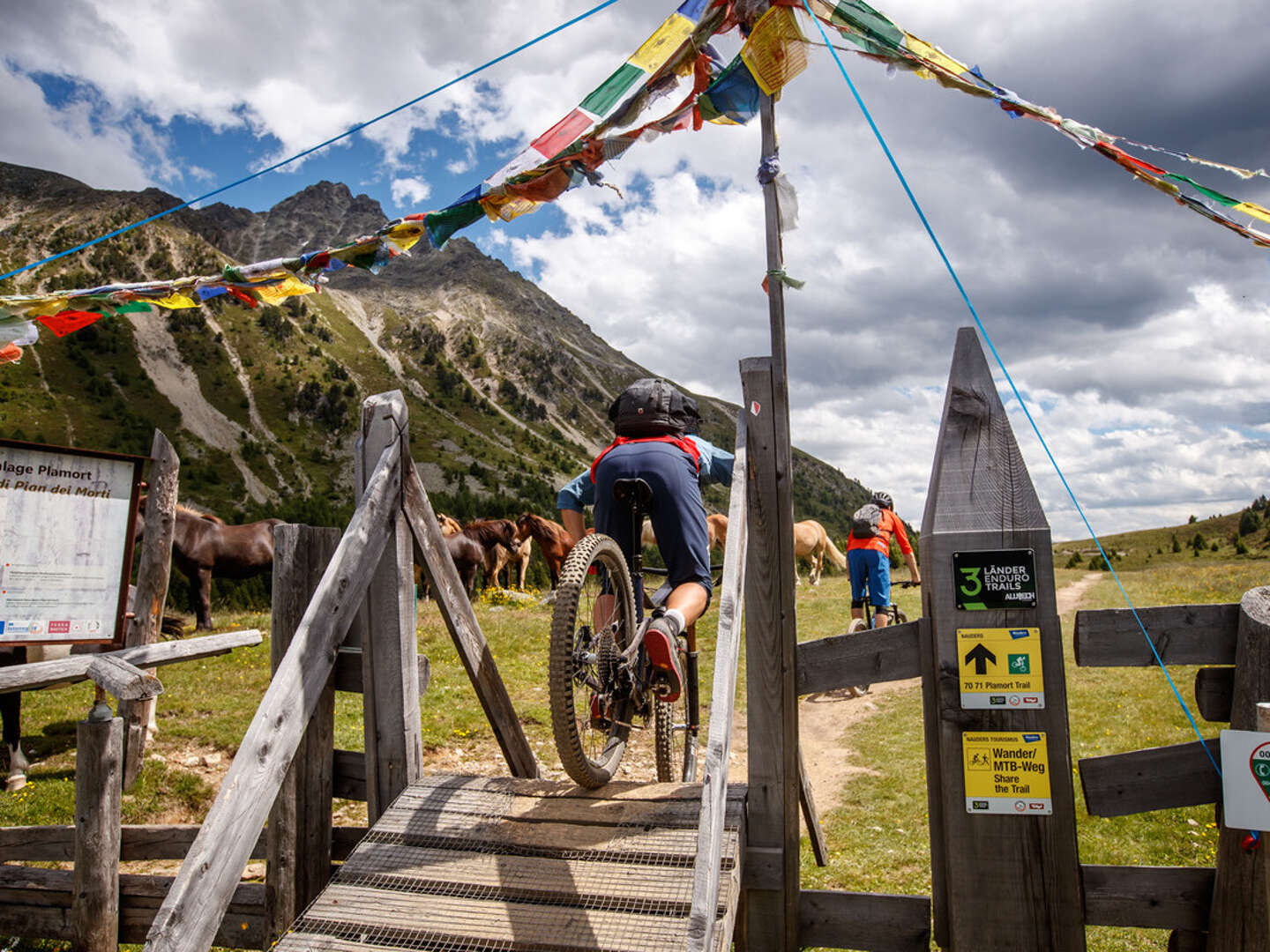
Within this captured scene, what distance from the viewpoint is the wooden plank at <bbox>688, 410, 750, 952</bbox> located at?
7.82 feet

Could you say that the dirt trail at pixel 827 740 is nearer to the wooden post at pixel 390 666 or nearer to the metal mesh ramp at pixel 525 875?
the metal mesh ramp at pixel 525 875

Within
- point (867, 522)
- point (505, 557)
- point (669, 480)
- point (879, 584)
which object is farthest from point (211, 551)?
point (669, 480)

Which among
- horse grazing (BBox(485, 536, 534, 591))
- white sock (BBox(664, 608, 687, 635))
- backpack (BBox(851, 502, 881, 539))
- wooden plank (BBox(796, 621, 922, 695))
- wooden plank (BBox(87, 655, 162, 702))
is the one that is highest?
horse grazing (BBox(485, 536, 534, 591))

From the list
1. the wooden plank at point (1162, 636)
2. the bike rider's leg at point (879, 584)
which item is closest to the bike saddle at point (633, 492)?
the wooden plank at point (1162, 636)

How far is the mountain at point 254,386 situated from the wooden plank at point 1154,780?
1935 inches

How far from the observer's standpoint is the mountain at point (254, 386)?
3762 inches

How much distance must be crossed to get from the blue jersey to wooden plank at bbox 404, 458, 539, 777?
2.54 feet

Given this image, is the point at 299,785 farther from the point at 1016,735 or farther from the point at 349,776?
the point at 1016,735

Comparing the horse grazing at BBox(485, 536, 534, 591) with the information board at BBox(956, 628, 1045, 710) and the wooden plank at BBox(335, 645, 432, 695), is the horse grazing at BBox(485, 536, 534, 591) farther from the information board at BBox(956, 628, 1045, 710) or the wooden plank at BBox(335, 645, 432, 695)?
the information board at BBox(956, 628, 1045, 710)

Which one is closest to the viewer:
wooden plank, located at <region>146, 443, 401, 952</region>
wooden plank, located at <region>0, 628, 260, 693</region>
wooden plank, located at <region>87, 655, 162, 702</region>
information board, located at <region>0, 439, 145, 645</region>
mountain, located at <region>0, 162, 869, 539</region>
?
wooden plank, located at <region>146, 443, 401, 952</region>

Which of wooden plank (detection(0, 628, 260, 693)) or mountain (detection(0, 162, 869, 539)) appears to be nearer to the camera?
wooden plank (detection(0, 628, 260, 693))

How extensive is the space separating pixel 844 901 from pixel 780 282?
2616 mm

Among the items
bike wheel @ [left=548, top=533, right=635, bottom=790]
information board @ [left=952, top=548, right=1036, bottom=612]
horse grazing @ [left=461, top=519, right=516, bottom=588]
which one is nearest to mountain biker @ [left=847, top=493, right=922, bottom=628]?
bike wheel @ [left=548, top=533, right=635, bottom=790]

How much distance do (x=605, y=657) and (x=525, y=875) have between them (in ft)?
3.81
